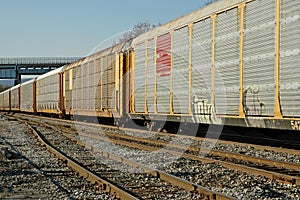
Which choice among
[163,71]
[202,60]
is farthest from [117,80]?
[202,60]

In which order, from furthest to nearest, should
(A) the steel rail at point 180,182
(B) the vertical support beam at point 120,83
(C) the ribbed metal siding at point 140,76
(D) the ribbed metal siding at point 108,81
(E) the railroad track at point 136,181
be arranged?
1. (D) the ribbed metal siding at point 108,81
2. (B) the vertical support beam at point 120,83
3. (C) the ribbed metal siding at point 140,76
4. (E) the railroad track at point 136,181
5. (A) the steel rail at point 180,182

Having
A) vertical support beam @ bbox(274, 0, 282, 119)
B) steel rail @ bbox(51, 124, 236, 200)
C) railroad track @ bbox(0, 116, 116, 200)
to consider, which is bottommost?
railroad track @ bbox(0, 116, 116, 200)

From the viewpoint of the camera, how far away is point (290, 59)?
28.8ft

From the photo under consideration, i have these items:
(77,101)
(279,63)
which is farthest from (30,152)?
(77,101)

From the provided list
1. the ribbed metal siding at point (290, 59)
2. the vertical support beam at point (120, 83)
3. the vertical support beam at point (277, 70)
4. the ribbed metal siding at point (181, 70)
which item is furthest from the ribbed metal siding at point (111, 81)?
the ribbed metal siding at point (290, 59)

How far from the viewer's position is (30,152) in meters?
13.5

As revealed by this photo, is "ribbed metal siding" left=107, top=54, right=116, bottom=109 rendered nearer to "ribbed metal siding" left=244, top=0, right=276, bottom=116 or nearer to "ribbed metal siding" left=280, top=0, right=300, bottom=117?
"ribbed metal siding" left=244, top=0, right=276, bottom=116

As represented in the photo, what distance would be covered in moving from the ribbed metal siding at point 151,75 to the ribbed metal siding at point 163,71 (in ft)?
1.17

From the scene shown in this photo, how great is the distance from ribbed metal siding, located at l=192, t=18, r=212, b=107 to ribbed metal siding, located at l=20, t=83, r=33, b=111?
33.2 metres

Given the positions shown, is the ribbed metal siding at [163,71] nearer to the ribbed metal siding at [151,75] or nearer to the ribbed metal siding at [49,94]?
the ribbed metal siding at [151,75]

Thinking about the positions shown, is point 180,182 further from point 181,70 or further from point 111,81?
point 111,81

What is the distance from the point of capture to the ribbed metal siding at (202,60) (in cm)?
1169

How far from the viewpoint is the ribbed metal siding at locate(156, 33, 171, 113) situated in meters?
13.9

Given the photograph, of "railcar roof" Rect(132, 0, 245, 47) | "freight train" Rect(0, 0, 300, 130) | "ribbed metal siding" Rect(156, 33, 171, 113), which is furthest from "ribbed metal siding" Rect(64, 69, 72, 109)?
"ribbed metal siding" Rect(156, 33, 171, 113)
